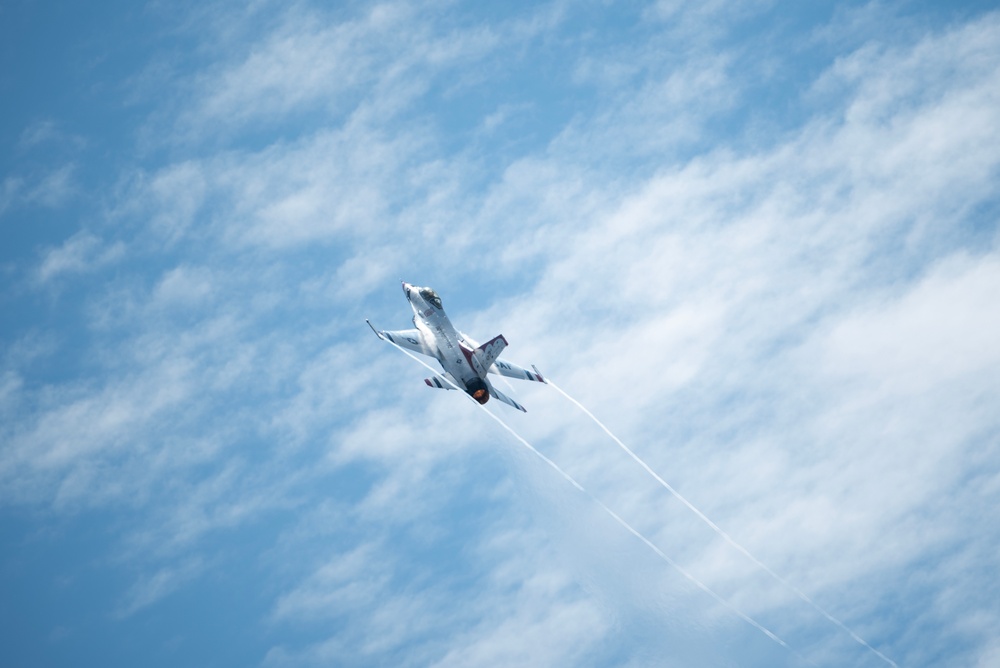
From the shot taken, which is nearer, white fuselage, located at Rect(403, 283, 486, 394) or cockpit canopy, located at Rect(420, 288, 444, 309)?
white fuselage, located at Rect(403, 283, 486, 394)

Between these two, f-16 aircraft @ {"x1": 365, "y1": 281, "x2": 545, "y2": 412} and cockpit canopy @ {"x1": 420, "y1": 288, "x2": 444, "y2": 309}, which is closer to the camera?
f-16 aircraft @ {"x1": 365, "y1": 281, "x2": 545, "y2": 412}

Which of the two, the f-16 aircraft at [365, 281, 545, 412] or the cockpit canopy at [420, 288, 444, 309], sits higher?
the cockpit canopy at [420, 288, 444, 309]

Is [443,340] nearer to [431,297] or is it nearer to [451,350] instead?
[451,350]

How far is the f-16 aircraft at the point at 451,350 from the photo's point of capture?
105125 mm

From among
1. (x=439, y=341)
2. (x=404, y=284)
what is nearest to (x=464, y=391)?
(x=439, y=341)

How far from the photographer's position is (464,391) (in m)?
→ 105

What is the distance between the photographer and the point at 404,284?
113 meters

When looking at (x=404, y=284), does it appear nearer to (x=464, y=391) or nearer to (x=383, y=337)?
(x=383, y=337)

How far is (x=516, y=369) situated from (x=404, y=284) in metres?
15.1

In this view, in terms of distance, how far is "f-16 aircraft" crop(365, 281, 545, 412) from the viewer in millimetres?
105125

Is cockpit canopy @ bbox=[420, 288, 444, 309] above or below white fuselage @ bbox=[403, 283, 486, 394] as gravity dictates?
above

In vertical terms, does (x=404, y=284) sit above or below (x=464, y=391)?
above

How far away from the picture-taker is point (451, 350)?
106 m

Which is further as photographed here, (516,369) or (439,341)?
(516,369)
